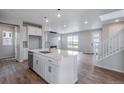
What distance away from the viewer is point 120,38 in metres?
4.00

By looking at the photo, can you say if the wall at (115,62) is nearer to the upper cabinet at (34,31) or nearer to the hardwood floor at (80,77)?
the hardwood floor at (80,77)

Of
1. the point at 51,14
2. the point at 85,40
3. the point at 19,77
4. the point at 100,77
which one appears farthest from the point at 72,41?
the point at 19,77

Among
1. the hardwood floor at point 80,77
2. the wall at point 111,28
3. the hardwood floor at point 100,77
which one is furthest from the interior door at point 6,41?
the wall at point 111,28

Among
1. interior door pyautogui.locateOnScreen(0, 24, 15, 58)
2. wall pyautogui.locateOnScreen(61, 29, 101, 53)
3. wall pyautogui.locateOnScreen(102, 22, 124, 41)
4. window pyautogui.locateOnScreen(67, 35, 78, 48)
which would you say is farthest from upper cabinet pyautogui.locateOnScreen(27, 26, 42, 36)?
window pyautogui.locateOnScreen(67, 35, 78, 48)

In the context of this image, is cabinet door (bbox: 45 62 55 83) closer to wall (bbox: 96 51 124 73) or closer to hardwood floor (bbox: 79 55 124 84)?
hardwood floor (bbox: 79 55 124 84)

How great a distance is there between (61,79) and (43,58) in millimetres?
963

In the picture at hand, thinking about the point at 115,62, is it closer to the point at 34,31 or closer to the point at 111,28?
the point at 111,28

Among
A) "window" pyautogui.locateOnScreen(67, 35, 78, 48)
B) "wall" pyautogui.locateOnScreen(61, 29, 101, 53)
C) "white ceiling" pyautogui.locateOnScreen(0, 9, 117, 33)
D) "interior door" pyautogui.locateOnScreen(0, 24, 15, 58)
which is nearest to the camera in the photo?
"white ceiling" pyautogui.locateOnScreen(0, 9, 117, 33)
